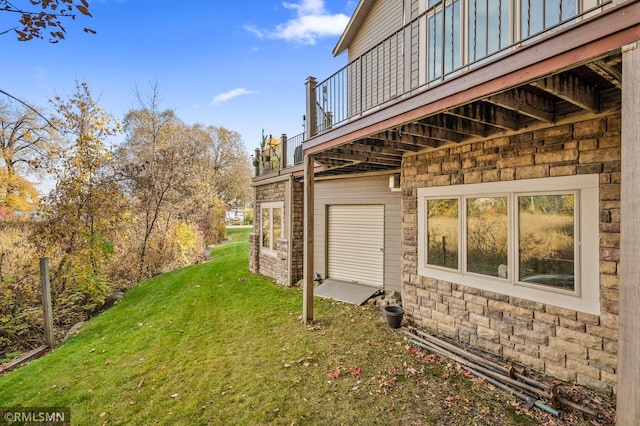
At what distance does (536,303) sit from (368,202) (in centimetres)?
421

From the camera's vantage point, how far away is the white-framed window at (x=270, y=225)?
902 centimetres

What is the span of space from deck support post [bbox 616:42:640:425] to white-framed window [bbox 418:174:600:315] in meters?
1.87

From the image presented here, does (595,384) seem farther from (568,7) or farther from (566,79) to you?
(568,7)

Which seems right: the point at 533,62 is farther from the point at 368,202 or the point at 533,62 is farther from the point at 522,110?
the point at 368,202

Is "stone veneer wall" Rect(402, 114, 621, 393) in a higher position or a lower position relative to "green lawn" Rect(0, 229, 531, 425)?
higher

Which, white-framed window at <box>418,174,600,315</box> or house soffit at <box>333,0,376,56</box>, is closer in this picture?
white-framed window at <box>418,174,600,315</box>

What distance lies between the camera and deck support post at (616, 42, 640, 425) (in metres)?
1.57

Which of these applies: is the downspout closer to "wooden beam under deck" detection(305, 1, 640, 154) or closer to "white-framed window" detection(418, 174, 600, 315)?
"white-framed window" detection(418, 174, 600, 315)

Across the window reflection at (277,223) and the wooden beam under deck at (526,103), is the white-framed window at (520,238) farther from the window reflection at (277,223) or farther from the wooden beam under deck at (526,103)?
the window reflection at (277,223)

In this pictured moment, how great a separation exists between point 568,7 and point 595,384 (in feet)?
14.2

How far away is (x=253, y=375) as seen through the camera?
12.5 feet

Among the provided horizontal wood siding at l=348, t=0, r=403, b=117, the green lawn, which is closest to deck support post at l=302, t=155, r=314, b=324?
the green lawn

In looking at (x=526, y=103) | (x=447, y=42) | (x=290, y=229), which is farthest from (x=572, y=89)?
(x=290, y=229)

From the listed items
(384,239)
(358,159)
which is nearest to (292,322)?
(384,239)
